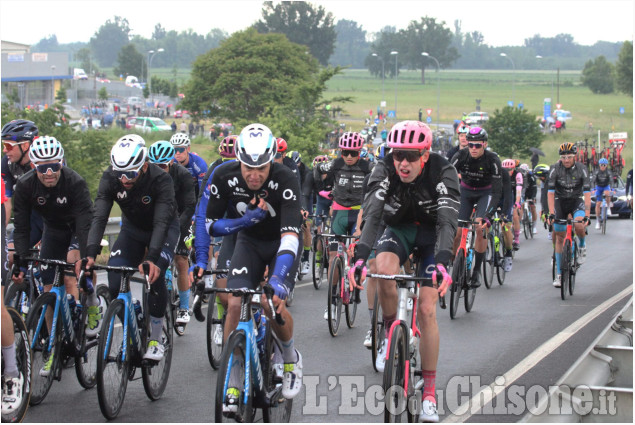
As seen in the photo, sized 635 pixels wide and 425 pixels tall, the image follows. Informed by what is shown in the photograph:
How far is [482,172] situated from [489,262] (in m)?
2.37

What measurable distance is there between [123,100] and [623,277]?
335 ft

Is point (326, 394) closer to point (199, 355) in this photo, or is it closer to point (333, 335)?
point (199, 355)

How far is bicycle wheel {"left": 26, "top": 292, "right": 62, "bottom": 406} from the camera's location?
7.47 m

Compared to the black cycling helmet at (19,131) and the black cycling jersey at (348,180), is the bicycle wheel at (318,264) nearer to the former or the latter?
the black cycling jersey at (348,180)

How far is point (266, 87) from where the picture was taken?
69.0 metres

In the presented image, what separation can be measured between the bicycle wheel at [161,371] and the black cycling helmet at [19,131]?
2.28 m

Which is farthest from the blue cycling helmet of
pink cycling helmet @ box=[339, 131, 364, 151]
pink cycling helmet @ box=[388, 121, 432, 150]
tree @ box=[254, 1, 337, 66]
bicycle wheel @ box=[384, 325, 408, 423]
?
tree @ box=[254, 1, 337, 66]

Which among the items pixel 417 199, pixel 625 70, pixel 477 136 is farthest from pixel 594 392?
pixel 625 70

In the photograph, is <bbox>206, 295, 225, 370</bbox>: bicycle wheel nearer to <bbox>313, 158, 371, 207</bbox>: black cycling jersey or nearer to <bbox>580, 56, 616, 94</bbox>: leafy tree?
<bbox>313, 158, 371, 207</bbox>: black cycling jersey

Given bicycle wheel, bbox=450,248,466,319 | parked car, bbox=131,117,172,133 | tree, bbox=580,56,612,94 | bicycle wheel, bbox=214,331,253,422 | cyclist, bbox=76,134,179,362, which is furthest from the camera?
tree, bbox=580,56,612,94

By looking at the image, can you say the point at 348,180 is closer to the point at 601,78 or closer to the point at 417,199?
the point at 417,199

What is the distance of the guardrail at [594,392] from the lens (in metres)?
6.06

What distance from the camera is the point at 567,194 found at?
47.9 feet

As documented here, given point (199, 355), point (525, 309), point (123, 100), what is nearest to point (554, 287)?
point (525, 309)
